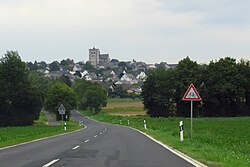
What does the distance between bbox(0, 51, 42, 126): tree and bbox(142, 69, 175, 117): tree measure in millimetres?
28085

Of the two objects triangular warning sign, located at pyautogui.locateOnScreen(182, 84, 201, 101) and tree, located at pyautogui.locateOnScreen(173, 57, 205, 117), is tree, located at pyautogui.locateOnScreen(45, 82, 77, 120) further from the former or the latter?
triangular warning sign, located at pyautogui.locateOnScreen(182, 84, 201, 101)

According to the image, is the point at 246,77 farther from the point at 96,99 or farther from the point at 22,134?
the point at 22,134

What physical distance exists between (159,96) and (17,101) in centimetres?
3302

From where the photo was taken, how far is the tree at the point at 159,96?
98.2 m

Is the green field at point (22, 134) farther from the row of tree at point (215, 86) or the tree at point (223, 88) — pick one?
the row of tree at point (215, 86)

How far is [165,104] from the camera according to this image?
9894 cm

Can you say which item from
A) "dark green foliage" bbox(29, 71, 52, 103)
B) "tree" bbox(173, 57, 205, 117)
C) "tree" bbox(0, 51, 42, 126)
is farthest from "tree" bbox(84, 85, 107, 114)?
"tree" bbox(0, 51, 42, 126)

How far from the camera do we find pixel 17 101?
79938mm

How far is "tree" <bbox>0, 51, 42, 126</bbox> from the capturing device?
7975 centimetres

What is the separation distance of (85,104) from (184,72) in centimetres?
5185

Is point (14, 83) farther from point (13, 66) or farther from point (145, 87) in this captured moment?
point (145, 87)

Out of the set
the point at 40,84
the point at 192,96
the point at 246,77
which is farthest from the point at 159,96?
the point at 192,96

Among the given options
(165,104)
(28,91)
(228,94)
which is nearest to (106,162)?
(28,91)

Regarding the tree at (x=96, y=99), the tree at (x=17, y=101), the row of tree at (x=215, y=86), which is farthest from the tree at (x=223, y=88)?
the tree at (x=96, y=99)
